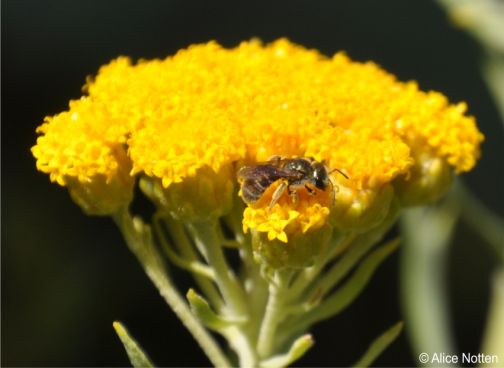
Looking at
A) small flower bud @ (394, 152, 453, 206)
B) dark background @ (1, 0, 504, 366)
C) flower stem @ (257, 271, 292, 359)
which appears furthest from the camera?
dark background @ (1, 0, 504, 366)

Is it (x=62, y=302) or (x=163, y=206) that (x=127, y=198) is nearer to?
(x=163, y=206)

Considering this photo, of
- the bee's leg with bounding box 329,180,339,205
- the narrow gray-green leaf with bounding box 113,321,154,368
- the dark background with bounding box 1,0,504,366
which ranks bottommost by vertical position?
the dark background with bounding box 1,0,504,366

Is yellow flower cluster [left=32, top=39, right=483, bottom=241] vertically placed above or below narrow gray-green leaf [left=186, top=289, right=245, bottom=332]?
above

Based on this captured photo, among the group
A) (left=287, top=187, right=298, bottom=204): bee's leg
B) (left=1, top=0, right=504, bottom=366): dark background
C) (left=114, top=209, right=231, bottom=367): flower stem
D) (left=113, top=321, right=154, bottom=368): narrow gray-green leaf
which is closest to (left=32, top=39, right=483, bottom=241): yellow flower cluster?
(left=287, top=187, right=298, bottom=204): bee's leg

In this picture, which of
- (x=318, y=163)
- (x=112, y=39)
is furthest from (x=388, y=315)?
(x=318, y=163)

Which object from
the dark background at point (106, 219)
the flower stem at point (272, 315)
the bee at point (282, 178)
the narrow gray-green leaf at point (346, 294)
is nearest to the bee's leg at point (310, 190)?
the bee at point (282, 178)

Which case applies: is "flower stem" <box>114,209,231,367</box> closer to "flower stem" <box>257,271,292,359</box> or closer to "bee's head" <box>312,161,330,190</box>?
"flower stem" <box>257,271,292,359</box>
